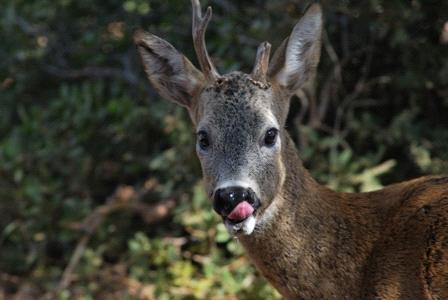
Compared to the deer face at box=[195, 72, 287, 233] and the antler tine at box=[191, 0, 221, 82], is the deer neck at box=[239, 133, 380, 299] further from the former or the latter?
the antler tine at box=[191, 0, 221, 82]

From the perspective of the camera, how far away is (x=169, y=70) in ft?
15.4

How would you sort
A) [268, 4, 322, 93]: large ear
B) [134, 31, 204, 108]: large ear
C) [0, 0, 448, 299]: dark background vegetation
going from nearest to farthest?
[268, 4, 322, 93]: large ear → [134, 31, 204, 108]: large ear → [0, 0, 448, 299]: dark background vegetation

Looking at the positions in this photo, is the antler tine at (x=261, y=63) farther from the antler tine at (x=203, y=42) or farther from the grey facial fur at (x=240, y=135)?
the antler tine at (x=203, y=42)

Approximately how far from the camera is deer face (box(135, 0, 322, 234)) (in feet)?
12.8

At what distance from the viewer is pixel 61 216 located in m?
7.43

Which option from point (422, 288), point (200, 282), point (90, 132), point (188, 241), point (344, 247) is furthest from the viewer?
point (90, 132)

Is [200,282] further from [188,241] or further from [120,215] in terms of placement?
[120,215]

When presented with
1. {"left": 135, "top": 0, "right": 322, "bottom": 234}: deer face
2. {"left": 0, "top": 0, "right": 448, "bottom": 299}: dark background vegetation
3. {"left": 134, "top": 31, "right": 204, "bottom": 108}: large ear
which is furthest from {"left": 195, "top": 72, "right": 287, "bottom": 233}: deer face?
{"left": 0, "top": 0, "right": 448, "bottom": 299}: dark background vegetation

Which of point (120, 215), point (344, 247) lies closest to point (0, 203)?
point (120, 215)

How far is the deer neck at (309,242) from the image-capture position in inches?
158

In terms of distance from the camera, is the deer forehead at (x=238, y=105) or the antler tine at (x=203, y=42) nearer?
the deer forehead at (x=238, y=105)

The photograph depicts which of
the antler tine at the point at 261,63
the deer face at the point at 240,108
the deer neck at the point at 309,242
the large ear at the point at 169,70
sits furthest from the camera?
the large ear at the point at 169,70

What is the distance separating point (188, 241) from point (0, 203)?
161 cm

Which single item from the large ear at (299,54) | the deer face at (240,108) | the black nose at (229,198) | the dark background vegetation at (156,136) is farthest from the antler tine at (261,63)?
the dark background vegetation at (156,136)
